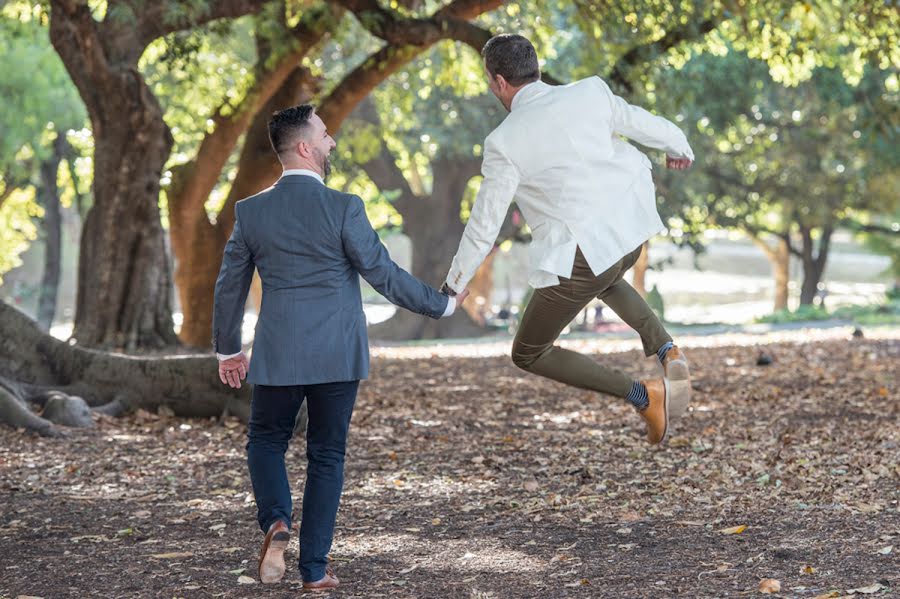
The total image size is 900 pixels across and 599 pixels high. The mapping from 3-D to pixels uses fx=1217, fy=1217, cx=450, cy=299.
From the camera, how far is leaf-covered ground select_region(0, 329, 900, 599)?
4.83 meters

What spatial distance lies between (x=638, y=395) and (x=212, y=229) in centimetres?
973

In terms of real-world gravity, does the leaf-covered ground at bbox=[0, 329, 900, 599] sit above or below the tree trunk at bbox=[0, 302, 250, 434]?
below

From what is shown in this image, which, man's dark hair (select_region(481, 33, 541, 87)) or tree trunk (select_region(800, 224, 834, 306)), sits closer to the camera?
man's dark hair (select_region(481, 33, 541, 87))

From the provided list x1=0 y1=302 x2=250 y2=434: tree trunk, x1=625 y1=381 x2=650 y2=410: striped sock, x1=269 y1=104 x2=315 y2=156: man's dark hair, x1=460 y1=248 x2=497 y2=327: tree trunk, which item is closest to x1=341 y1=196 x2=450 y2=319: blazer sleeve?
x1=269 y1=104 x2=315 y2=156: man's dark hair

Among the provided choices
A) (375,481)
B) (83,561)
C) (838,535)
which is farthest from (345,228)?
(375,481)

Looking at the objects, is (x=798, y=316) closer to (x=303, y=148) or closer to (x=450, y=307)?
(x=450, y=307)

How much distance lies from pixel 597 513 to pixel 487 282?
3132 centimetres

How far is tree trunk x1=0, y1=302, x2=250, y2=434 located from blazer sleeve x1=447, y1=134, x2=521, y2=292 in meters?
4.45

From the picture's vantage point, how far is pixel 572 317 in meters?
5.79

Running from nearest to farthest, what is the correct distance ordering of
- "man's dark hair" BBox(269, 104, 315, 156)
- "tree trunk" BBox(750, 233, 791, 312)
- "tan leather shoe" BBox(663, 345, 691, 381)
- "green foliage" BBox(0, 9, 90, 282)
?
"man's dark hair" BBox(269, 104, 315, 156) < "tan leather shoe" BBox(663, 345, 691, 381) < "green foliage" BBox(0, 9, 90, 282) < "tree trunk" BBox(750, 233, 791, 312)

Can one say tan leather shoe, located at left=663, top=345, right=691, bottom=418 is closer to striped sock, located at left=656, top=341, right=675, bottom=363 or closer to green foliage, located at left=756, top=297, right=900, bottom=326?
striped sock, located at left=656, top=341, right=675, bottom=363

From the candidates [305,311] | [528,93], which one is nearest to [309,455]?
[305,311]

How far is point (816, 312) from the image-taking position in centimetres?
→ 3119

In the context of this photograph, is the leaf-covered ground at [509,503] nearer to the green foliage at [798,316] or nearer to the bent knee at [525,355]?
the bent knee at [525,355]
